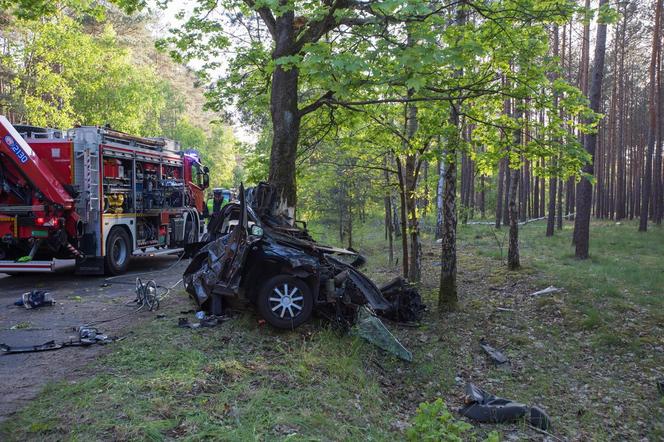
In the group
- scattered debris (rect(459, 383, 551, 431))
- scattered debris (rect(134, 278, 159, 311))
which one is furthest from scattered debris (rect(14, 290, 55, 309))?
scattered debris (rect(459, 383, 551, 431))

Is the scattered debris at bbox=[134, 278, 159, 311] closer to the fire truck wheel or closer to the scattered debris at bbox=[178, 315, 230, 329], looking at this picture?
the scattered debris at bbox=[178, 315, 230, 329]

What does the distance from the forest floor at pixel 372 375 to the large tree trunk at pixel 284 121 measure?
272 cm

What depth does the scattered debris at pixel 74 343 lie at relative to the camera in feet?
19.3

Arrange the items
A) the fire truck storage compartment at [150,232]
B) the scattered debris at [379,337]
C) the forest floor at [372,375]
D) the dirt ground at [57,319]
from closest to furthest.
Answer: the forest floor at [372,375], the dirt ground at [57,319], the scattered debris at [379,337], the fire truck storage compartment at [150,232]

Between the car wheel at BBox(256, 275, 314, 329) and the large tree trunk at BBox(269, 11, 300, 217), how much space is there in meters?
2.41

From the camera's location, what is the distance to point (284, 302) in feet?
22.5

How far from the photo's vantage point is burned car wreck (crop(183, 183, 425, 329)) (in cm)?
686

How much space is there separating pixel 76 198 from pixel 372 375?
814 cm

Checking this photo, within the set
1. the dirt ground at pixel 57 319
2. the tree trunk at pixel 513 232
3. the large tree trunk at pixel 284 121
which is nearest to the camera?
the dirt ground at pixel 57 319

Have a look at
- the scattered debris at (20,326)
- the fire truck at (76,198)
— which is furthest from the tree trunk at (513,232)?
the scattered debris at (20,326)

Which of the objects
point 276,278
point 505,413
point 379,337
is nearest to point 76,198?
point 276,278

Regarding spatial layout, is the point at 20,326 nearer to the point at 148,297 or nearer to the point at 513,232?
the point at 148,297

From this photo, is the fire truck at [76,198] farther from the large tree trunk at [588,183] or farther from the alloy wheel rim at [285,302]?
the large tree trunk at [588,183]

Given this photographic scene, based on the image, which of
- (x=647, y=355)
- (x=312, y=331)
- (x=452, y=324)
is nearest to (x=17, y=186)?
(x=312, y=331)
